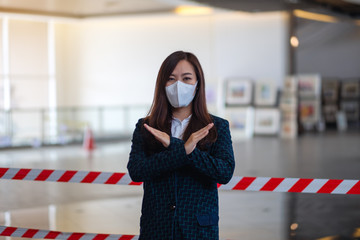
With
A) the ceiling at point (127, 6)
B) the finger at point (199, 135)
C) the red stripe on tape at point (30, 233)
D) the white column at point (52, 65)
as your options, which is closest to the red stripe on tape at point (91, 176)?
the red stripe on tape at point (30, 233)

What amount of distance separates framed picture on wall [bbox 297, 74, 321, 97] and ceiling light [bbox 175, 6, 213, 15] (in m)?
3.99

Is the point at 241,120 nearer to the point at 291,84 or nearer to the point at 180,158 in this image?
the point at 291,84

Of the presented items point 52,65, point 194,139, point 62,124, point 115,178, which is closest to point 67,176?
point 115,178

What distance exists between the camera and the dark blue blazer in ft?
7.82

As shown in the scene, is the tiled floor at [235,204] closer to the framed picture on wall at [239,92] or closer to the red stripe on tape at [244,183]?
the red stripe on tape at [244,183]

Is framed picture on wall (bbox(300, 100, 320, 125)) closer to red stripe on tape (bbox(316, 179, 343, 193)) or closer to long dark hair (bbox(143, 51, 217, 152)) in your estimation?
red stripe on tape (bbox(316, 179, 343, 193))

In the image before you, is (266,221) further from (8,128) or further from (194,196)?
(8,128)

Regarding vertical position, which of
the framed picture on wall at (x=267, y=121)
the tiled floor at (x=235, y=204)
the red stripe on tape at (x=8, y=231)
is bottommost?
the tiled floor at (x=235, y=204)

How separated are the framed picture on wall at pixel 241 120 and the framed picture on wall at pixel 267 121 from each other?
19 centimetres

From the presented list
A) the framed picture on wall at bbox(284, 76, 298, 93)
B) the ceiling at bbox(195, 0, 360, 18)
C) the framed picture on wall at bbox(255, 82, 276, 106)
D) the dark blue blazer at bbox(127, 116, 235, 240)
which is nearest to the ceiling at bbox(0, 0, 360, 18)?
the ceiling at bbox(195, 0, 360, 18)

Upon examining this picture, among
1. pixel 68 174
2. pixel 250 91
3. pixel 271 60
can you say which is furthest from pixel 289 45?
pixel 68 174

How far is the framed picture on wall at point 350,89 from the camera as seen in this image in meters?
22.6

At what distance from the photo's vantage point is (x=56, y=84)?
21.2 m

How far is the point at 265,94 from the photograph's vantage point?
18969 millimetres
